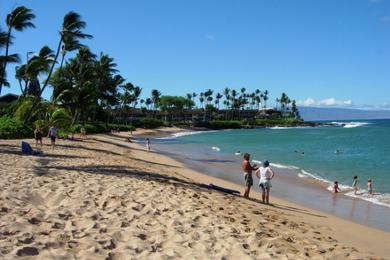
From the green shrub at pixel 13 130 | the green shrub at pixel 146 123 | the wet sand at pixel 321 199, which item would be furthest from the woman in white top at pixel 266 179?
the green shrub at pixel 146 123

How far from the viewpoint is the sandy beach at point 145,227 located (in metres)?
6.21

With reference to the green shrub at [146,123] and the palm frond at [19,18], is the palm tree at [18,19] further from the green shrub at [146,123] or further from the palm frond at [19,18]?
the green shrub at [146,123]

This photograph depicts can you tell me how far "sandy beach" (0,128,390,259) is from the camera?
20.4ft

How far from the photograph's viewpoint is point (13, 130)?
30.6m

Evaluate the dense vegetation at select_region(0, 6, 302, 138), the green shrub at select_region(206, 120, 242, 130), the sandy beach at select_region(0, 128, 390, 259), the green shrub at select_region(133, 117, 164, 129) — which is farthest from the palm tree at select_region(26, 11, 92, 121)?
the green shrub at select_region(206, 120, 242, 130)

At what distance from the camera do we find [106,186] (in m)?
11.5

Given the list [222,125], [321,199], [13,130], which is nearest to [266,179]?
[321,199]

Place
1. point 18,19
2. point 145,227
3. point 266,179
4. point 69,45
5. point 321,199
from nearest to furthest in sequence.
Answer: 1. point 145,227
2. point 266,179
3. point 321,199
4. point 18,19
5. point 69,45

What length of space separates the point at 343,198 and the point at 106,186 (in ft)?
37.5

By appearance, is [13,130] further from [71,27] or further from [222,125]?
[222,125]

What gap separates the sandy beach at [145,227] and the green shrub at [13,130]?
18.2 metres

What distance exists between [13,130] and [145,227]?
25722 mm

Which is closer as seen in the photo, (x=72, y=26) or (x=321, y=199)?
(x=321, y=199)

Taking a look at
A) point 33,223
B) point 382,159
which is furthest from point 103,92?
point 33,223
